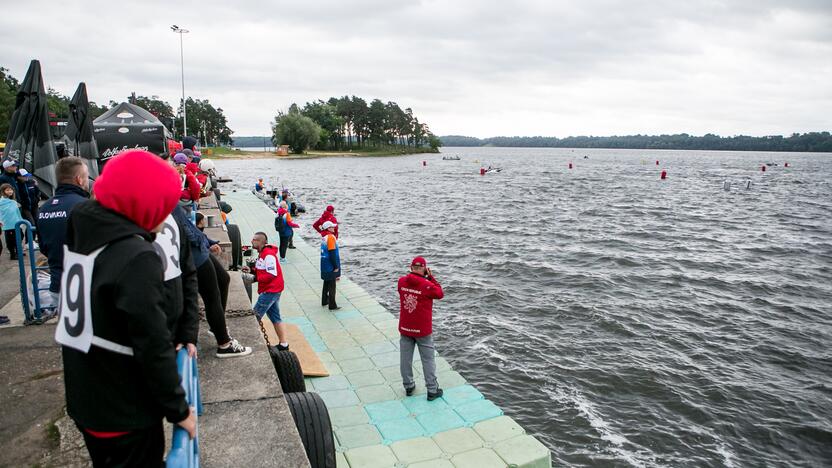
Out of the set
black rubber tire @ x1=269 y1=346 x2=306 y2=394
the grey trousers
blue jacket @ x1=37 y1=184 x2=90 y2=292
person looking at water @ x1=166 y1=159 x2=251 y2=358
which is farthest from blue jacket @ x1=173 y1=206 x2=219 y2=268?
the grey trousers

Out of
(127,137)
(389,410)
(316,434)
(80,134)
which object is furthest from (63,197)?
(127,137)

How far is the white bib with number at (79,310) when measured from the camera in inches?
77.5

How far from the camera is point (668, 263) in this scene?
71.0ft

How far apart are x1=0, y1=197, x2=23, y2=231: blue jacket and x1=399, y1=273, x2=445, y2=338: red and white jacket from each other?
21.3 feet

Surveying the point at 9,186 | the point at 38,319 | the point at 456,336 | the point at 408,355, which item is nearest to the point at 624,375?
the point at 456,336

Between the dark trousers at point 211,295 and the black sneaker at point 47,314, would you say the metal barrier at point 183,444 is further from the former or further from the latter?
the black sneaker at point 47,314

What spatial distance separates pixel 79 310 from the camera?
198cm

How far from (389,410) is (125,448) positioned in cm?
516

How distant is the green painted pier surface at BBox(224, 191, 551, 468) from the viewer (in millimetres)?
5926

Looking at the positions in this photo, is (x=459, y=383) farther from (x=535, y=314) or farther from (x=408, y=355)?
(x=535, y=314)

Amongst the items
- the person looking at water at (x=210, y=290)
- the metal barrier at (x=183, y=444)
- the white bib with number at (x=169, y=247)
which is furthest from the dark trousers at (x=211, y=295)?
the metal barrier at (x=183, y=444)

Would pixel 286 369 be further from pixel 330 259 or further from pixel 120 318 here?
pixel 330 259

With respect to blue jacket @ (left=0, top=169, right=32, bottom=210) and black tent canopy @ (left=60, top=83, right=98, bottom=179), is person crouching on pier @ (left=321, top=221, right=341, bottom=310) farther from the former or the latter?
blue jacket @ (left=0, top=169, right=32, bottom=210)

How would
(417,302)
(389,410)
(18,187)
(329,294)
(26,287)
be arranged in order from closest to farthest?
1. (26,287)
2. (389,410)
3. (417,302)
4. (18,187)
5. (329,294)
